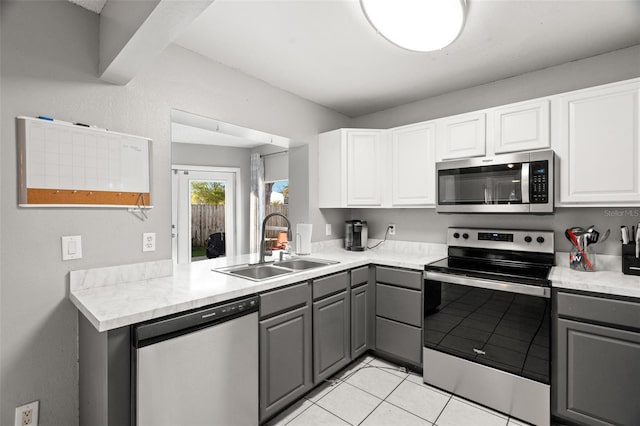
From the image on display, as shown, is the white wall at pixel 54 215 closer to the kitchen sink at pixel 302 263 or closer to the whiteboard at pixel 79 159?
the whiteboard at pixel 79 159

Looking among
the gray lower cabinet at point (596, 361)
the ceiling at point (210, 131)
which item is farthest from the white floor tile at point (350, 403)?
the ceiling at point (210, 131)

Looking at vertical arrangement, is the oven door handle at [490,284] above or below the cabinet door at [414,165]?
below

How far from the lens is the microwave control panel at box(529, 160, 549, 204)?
2146 millimetres

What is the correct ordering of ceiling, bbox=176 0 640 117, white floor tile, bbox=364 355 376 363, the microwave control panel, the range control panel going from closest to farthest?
ceiling, bbox=176 0 640 117, the microwave control panel, the range control panel, white floor tile, bbox=364 355 376 363

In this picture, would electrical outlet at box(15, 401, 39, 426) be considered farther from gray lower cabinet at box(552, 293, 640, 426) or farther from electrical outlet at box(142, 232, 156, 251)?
gray lower cabinet at box(552, 293, 640, 426)

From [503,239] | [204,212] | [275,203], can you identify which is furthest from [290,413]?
[204,212]

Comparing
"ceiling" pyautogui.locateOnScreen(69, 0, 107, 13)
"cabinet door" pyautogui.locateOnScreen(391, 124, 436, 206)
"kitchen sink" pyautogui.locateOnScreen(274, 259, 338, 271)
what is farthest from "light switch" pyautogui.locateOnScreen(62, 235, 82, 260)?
"cabinet door" pyautogui.locateOnScreen(391, 124, 436, 206)

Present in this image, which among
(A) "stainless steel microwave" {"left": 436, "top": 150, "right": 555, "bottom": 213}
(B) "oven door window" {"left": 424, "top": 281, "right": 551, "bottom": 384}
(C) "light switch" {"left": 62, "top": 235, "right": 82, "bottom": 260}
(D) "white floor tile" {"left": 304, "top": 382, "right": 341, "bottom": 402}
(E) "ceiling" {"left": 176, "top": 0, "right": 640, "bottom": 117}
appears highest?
(E) "ceiling" {"left": 176, "top": 0, "right": 640, "bottom": 117}

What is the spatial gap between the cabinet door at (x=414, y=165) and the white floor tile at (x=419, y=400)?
151 centimetres

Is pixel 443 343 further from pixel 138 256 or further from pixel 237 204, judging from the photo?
pixel 237 204

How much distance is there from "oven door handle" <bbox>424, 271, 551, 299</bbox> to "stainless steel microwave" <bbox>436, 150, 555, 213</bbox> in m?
0.57

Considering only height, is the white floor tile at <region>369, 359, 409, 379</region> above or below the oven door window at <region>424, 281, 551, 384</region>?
below

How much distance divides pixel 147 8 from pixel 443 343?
8.67ft

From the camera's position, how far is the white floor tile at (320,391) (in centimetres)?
218
